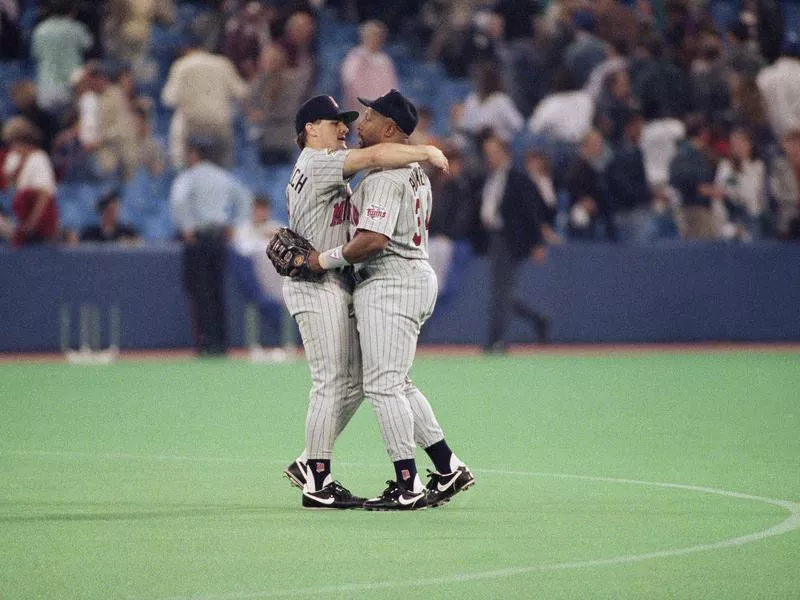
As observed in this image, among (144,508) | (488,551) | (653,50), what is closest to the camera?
(488,551)

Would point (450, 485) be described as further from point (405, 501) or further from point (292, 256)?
point (292, 256)

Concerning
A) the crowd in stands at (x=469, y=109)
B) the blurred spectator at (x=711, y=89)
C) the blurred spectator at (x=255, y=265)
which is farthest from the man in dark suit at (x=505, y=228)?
the blurred spectator at (x=711, y=89)

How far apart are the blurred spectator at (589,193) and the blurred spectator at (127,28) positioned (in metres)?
6.49

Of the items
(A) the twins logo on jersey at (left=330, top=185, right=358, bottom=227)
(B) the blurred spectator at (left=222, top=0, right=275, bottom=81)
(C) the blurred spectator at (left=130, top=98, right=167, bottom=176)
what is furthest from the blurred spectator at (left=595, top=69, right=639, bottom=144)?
(A) the twins logo on jersey at (left=330, top=185, right=358, bottom=227)

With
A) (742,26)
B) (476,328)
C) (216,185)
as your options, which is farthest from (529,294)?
(742,26)

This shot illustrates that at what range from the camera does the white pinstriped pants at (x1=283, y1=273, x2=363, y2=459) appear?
8328 millimetres

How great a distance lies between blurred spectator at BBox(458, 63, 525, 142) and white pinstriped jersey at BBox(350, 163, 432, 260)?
13593 millimetres

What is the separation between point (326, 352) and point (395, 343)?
384mm

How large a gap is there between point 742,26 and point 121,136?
8995 millimetres

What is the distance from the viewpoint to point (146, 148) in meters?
22.3

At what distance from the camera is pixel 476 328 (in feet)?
69.2

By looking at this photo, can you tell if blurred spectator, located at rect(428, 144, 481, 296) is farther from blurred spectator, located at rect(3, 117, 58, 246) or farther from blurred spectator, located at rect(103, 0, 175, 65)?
blurred spectator, located at rect(103, 0, 175, 65)

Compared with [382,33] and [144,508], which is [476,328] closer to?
[382,33]

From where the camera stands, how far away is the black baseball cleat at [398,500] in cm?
811
